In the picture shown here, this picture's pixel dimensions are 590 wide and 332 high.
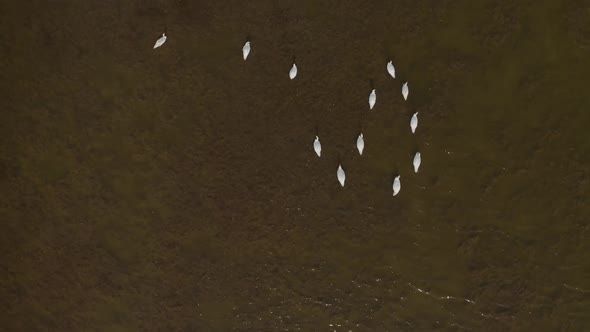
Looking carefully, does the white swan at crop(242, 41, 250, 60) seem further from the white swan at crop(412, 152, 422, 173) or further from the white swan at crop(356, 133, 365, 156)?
the white swan at crop(412, 152, 422, 173)

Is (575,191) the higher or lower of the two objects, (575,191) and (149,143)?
the lower

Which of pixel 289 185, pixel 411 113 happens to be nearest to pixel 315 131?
pixel 289 185

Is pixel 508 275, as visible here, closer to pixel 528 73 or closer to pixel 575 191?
pixel 575 191

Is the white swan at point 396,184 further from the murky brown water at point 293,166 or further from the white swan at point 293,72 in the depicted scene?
the white swan at point 293,72

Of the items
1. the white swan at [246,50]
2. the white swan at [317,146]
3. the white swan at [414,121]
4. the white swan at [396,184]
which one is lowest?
the white swan at [396,184]

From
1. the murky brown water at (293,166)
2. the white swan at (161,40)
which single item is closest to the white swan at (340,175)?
the murky brown water at (293,166)

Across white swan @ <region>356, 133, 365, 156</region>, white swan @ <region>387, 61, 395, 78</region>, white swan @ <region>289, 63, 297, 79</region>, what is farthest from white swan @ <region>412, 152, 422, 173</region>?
white swan @ <region>289, 63, 297, 79</region>

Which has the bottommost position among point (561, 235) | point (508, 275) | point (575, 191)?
point (508, 275)

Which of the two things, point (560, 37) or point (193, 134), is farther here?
point (193, 134)
